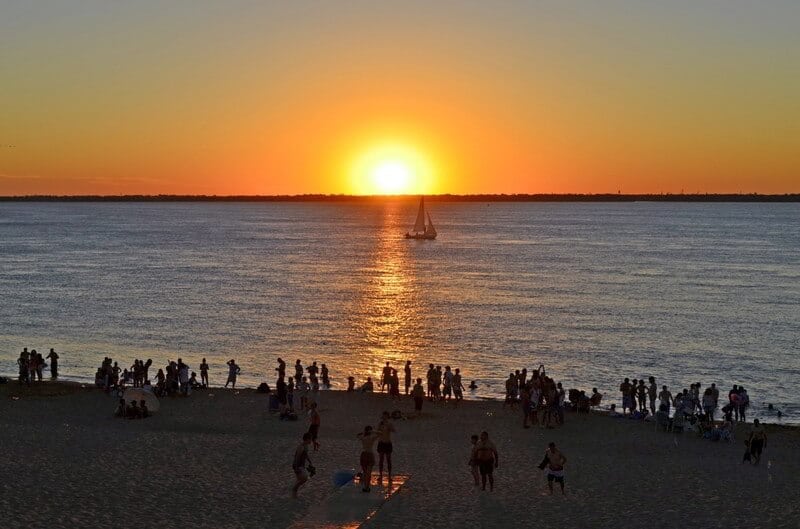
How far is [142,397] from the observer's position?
85.4 feet

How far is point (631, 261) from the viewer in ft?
366

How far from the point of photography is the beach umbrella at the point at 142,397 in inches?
1023

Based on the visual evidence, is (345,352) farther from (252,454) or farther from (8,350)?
(252,454)

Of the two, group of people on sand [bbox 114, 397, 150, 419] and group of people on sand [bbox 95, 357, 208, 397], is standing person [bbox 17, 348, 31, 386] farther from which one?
group of people on sand [bbox 114, 397, 150, 419]

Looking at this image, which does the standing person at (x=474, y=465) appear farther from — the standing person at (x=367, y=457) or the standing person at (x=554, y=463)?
the standing person at (x=367, y=457)

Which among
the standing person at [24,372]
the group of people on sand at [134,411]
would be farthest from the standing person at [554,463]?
the standing person at [24,372]

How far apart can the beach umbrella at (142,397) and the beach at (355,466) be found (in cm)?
31

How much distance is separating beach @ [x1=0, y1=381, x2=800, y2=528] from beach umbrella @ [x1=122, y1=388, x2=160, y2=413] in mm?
306

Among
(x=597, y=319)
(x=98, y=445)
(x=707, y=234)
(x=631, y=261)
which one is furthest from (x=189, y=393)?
(x=707, y=234)

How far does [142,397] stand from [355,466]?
28.3 feet

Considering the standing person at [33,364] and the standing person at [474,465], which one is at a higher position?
the standing person at [33,364]

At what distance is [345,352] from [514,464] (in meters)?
25.7

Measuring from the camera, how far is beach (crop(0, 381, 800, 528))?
1684 centimetres

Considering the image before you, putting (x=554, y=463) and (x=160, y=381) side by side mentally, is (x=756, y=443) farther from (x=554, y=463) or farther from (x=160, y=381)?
(x=160, y=381)
